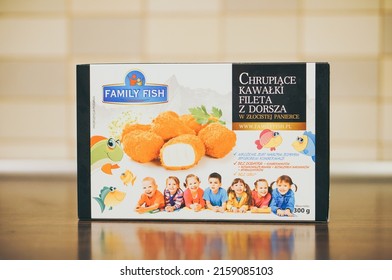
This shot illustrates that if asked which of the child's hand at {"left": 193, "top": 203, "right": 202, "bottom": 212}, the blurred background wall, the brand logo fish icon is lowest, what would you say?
the child's hand at {"left": 193, "top": 203, "right": 202, "bottom": 212}

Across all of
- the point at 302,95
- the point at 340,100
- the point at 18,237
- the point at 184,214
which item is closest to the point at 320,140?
the point at 302,95

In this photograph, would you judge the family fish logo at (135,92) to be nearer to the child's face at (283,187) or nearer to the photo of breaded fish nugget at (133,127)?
the photo of breaded fish nugget at (133,127)

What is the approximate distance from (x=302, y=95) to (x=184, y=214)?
0.87 feet

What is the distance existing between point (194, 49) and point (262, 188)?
107cm

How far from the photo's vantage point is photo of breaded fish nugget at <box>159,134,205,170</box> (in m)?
0.77

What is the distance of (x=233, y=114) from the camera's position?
773 millimetres

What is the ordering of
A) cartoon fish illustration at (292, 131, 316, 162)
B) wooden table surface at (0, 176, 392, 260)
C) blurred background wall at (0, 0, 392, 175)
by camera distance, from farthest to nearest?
blurred background wall at (0, 0, 392, 175)
cartoon fish illustration at (292, 131, 316, 162)
wooden table surface at (0, 176, 392, 260)

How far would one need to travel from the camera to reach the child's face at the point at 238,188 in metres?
0.77

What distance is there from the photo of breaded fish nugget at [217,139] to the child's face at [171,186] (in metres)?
0.07

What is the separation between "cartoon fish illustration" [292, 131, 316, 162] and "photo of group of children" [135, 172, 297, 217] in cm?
5

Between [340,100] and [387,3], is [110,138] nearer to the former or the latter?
[340,100]

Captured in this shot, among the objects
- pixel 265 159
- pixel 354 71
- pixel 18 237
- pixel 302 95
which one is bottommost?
pixel 18 237

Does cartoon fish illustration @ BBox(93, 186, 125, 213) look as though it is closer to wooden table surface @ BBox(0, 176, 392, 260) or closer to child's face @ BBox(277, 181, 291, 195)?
wooden table surface @ BBox(0, 176, 392, 260)

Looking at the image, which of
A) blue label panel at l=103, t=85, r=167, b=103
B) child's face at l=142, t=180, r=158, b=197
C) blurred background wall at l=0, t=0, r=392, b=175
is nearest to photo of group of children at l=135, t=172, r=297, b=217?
child's face at l=142, t=180, r=158, b=197
